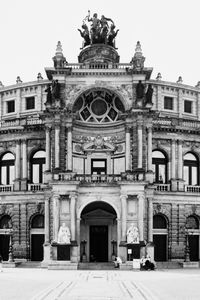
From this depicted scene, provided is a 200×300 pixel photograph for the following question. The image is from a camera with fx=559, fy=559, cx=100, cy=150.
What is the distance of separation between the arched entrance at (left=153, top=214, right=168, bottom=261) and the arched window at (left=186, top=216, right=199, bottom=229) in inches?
110

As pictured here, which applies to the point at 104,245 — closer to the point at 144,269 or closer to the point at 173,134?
the point at 144,269

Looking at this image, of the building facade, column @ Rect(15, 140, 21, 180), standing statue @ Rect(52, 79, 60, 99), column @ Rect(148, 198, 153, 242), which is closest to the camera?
the building facade

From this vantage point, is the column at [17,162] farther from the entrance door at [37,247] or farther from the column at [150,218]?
the column at [150,218]

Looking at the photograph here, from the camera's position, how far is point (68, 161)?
57.5 meters

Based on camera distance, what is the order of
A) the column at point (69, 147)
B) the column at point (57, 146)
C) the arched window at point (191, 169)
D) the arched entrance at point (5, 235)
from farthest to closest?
the arched window at point (191, 169) → the arched entrance at point (5, 235) → the column at point (69, 147) → the column at point (57, 146)

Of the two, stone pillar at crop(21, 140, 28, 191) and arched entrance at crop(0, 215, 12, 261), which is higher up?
stone pillar at crop(21, 140, 28, 191)

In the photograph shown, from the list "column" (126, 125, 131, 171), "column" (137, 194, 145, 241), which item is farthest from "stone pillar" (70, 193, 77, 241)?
"column" (126, 125, 131, 171)

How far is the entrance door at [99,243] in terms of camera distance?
2359 inches

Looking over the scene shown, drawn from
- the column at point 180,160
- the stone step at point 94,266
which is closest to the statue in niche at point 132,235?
the stone step at point 94,266

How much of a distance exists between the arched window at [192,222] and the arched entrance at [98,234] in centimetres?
926

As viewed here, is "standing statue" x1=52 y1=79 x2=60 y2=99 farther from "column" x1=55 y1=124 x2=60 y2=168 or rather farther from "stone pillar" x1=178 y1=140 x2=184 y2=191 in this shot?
"stone pillar" x1=178 y1=140 x2=184 y2=191

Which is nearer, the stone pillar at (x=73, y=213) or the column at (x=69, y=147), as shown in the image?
the stone pillar at (x=73, y=213)

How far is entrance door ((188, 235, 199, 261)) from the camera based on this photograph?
209ft

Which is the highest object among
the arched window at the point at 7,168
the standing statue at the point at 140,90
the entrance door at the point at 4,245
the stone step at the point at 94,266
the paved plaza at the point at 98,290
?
the standing statue at the point at 140,90
